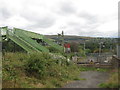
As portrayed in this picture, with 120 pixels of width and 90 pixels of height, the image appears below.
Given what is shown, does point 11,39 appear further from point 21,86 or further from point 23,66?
point 21,86

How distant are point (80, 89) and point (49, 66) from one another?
3437 mm

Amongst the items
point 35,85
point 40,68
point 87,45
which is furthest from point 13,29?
point 87,45

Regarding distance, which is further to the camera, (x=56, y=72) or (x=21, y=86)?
(x=56, y=72)

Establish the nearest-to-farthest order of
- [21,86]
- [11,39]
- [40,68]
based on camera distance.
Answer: [21,86] < [40,68] < [11,39]

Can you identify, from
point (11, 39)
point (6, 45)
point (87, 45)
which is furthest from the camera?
point (87, 45)

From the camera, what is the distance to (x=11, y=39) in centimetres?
1533

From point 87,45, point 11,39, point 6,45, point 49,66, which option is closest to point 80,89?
point 49,66

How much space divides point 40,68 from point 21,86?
6.77ft

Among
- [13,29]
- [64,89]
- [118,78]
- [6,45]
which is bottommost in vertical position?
[64,89]

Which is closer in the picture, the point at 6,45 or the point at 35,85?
the point at 35,85

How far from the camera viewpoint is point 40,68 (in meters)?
9.19

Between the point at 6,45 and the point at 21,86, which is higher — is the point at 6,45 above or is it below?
above

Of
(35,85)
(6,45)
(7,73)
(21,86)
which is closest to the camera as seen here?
(21,86)

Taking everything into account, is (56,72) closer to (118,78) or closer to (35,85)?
(35,85)
